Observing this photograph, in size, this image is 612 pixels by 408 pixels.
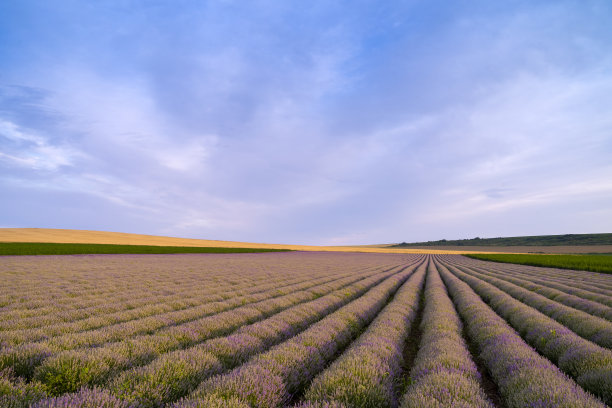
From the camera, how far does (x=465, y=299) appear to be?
12.8 metres

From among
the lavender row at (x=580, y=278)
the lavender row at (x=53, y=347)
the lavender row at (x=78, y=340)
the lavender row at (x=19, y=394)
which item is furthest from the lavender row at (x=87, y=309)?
the lavender row at (x=580, y=278)

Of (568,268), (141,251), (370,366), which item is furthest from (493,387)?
(141,251)

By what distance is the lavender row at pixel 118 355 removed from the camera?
4.47 m

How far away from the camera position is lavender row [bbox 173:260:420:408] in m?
3.96

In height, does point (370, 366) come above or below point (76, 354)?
below

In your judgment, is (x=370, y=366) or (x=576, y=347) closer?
(x=370, y=366)

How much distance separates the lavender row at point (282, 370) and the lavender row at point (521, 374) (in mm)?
3274

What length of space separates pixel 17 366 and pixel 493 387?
8769 millimetres

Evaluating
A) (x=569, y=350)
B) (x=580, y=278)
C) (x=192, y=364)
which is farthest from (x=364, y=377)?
(x=580, y=278)

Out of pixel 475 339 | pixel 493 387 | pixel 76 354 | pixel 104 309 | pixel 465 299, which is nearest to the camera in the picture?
pixel 76 354

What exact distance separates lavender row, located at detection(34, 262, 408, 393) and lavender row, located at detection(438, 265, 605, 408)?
6238mm

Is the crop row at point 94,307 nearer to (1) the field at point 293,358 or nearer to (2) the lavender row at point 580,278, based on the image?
(1) the field at point 293,358

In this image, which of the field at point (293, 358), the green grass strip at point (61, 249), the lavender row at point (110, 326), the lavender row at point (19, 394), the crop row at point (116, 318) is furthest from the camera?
the green grass strip at point (61, 249)

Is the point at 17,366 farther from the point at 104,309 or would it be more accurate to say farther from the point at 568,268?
the point at 568,268
